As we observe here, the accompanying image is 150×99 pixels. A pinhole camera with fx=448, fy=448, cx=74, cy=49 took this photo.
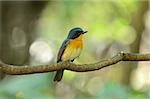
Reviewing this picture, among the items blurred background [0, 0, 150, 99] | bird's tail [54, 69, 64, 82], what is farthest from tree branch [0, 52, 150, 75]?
blurred background [0, 0, 150, 99]

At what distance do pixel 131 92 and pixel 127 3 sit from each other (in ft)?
16.7

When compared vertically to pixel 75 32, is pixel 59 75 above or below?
below

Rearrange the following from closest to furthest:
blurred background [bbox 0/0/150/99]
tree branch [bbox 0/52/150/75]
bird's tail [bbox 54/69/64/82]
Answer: tree branch [bbox 0/52/150/75] → bird's tail [bbox 54/69/64/82] → blurred background [bbox 0/0/150/99]

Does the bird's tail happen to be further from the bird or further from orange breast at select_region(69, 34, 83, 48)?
orange breast at select_region(69, 34, 83, 48)

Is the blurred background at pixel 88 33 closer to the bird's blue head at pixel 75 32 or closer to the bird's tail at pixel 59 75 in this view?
the bird's blue head at pixel 75 32

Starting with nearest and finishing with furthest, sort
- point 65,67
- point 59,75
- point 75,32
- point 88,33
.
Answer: point 65,67, point 59,75, point 75,32, point 88,33

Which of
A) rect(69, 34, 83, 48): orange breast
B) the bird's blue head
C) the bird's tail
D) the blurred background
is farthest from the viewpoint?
the blurred background

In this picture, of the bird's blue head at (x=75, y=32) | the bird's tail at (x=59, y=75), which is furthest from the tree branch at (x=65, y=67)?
the bird's blue head at (x=75, y=32)

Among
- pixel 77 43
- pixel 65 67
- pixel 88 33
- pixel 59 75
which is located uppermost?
pixel 65 67

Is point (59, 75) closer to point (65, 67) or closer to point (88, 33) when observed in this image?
point (65, 67)

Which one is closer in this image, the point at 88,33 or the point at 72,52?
the point at 72,52

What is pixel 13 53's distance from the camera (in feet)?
24.8

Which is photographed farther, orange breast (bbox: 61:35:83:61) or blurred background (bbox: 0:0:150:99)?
blurred background (bbox: 0:0:150:99)

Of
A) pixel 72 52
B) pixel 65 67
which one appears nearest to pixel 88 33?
pixel 72 52
